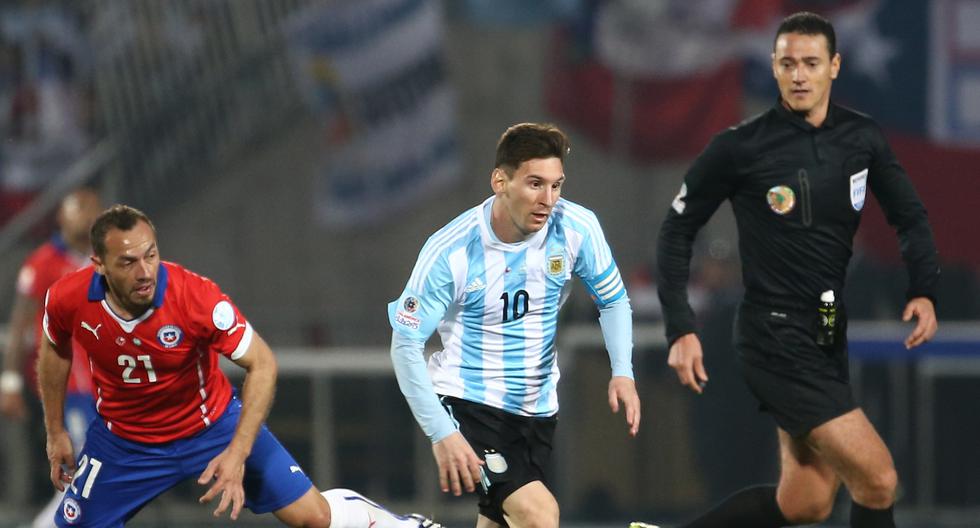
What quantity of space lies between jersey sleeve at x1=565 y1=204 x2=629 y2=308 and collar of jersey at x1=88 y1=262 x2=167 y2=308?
1384mm

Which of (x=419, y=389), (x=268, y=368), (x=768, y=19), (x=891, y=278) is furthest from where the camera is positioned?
(x=768, y=19)

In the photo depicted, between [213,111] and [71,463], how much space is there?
7.68 meters

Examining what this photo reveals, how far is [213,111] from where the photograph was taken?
12.6 m

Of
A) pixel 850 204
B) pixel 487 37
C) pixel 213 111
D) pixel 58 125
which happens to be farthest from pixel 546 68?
pixel 850 204

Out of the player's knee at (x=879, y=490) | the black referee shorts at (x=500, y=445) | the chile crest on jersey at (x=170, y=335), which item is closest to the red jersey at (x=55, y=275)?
the chile crest on jersey at (x=170, y=335)

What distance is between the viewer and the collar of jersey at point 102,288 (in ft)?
16.3

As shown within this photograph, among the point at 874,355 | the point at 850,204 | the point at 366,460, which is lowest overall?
the point at 366,460

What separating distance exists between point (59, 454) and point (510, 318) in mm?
1666

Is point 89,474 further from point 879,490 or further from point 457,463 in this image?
point 879,490

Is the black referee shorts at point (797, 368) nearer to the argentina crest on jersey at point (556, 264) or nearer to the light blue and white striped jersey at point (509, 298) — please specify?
the light blue and white striped jersey at point (509, 298)

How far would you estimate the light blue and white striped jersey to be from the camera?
488cm

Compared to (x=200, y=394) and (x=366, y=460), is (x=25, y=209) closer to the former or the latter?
(x=366, y=460)

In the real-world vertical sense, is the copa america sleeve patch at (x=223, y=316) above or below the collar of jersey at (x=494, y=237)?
below

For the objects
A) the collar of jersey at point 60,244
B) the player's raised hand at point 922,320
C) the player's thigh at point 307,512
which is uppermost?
the collar of jersey at point 60,244
